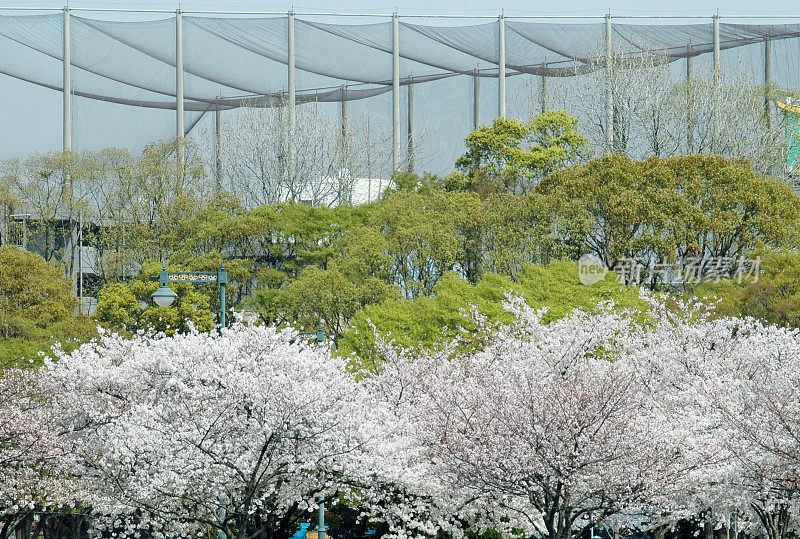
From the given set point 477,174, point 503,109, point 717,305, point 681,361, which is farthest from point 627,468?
point 503,109

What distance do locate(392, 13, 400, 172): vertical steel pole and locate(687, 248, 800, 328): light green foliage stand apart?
67.5ft

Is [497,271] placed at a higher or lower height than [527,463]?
higher

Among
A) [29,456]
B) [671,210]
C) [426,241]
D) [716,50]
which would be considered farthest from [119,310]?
[716,50]

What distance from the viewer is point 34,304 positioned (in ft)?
125

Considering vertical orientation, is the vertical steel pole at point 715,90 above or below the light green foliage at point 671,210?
above

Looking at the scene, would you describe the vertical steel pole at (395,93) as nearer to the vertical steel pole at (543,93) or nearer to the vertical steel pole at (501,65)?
the vertical steel pole at (501,65)

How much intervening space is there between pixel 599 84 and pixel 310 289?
21.8 metres

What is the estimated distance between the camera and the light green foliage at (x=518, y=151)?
46.9 m

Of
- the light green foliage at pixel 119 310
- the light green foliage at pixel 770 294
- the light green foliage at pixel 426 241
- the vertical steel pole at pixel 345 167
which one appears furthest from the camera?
the vertical steel pole at pixel 345 167

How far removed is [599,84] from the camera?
5206 centimetres

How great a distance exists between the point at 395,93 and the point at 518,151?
774cm

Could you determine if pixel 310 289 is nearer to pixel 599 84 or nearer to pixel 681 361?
pixel 681 361

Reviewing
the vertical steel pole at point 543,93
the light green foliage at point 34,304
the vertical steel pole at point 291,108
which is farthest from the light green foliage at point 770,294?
the vertical steel pole at point 291,108

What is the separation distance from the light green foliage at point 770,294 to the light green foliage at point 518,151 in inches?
553
